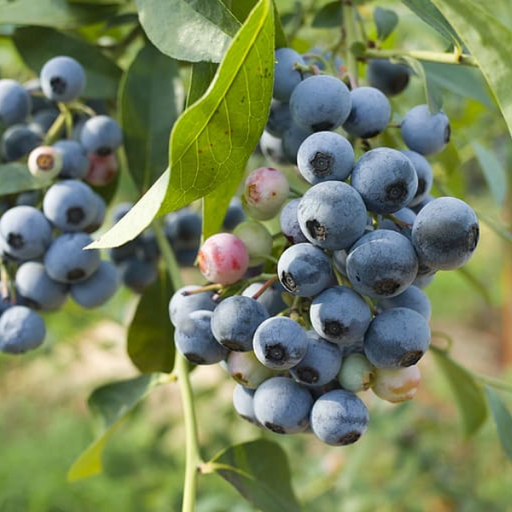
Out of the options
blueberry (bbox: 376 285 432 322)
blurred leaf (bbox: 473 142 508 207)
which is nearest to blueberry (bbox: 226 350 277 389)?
blueberry (bbox: 376 285 432 322)

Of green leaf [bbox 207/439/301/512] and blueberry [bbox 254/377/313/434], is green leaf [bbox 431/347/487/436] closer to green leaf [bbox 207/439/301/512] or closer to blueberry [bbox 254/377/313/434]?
green leaf [bbox 207/439/301/512]

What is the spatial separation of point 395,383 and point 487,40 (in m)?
0.27

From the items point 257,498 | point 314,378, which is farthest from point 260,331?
point 257,498

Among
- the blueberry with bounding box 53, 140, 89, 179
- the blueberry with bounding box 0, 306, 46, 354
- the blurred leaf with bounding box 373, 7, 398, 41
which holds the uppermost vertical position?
the blurred leaf with bounding box 373, 7, 398, 41

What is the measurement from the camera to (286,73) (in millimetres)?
649

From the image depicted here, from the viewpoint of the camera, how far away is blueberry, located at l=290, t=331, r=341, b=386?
0.59 m

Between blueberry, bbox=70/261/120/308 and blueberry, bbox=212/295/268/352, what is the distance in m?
0.27

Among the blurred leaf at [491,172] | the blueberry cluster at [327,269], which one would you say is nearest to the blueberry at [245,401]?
the blueberry cluster at [327,269]

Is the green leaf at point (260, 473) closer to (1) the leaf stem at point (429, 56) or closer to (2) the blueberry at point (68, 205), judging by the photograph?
(2) the blueberry at point (68, 205)

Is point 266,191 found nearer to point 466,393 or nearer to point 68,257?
point 68,257

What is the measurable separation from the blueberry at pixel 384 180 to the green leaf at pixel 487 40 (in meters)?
0.08

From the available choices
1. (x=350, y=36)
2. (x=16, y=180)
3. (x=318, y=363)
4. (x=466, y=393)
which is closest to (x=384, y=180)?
(x=318, y=363)

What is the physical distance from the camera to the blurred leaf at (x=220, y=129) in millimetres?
524

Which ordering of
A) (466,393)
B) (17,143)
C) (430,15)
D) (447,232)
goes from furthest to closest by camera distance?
1. (466,393)
2. (17,143)
3. (430,15)
4. (447,232)
